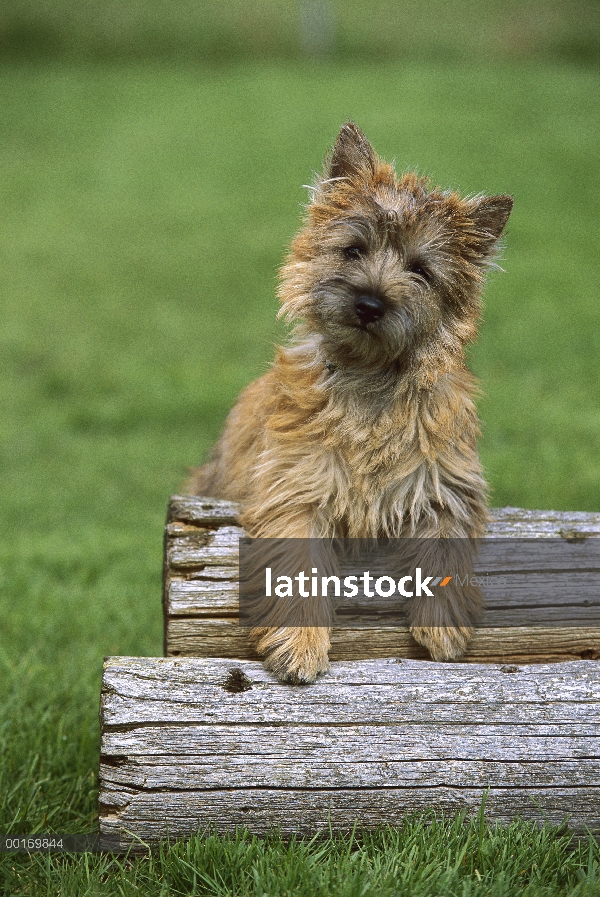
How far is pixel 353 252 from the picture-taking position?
12.1 ft

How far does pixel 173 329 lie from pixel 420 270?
912 cm

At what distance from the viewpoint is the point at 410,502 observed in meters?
3.82

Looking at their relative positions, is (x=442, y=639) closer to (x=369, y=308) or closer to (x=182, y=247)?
(x=369, y=308)

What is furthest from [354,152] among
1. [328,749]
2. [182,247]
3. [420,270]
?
[182,247]

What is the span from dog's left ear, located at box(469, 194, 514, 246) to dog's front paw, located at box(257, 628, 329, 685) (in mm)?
1612

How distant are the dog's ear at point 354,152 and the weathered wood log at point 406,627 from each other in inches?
55.1

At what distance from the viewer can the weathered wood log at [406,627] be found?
12.7 feet

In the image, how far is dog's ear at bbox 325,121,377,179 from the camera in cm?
380

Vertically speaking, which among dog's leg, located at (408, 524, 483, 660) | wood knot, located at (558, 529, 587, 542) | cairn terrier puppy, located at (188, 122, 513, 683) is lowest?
dog's leg, located at (408, 524, 483, 660)

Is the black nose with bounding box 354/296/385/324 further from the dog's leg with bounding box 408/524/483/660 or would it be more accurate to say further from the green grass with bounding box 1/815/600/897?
the green grass with bounding box 1/815/600/897

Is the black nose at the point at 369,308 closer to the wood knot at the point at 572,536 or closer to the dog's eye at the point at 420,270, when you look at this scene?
the dog's eye at the point at 420,270

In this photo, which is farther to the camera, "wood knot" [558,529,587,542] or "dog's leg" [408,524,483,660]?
"wood knot" [558,529,587,542]

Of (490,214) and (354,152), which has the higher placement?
(354,152)

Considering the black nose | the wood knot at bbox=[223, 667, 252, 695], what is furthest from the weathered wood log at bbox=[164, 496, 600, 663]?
the black nose
